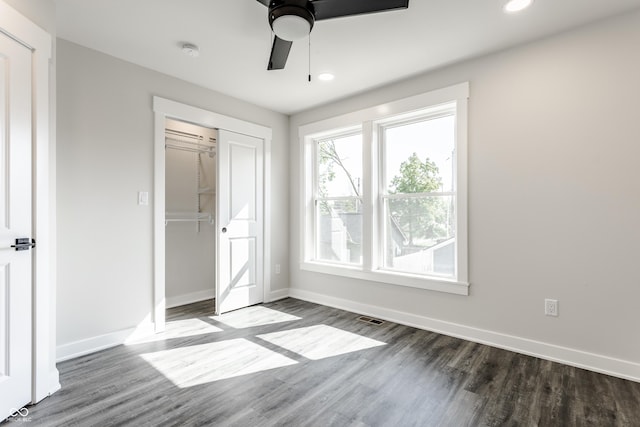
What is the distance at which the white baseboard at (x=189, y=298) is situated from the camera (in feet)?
13.5

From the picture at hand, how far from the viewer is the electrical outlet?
99.3 inches

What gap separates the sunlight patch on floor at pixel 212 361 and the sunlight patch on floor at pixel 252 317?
51 centimetres

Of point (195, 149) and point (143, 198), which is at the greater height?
point (195, 149)

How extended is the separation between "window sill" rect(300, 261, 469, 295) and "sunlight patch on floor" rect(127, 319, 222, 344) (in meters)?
1.46

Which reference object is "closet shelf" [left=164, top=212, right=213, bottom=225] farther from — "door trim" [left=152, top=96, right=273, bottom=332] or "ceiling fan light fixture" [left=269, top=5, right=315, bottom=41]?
"ceiling fan light fixture" [left=269, top=5, right=315, bottom=41]

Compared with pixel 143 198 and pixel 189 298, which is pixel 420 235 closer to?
pixel 143 198

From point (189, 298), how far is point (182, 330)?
1.18 meters

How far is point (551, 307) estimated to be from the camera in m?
2.54

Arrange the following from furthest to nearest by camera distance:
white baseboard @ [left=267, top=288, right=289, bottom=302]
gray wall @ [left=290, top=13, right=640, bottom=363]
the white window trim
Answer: white baseboard @ [left=267, top=288, right=289, bottom=302] → the white window trim → gray wall @ [left=290, top=13, right=640, bottom=363]

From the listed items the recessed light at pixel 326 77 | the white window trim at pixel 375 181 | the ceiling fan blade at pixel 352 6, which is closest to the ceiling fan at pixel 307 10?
the ceiling fan blade at pixel 352 6

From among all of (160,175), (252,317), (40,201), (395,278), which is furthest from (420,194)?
(40,201)

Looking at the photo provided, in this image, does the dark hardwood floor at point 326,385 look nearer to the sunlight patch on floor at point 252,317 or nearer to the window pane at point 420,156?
the sunlight patch on floor at point 252,317

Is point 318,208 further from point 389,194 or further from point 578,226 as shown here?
point 578,226

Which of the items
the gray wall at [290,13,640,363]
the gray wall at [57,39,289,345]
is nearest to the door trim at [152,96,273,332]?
the gray wall at [57,39,289,345]
